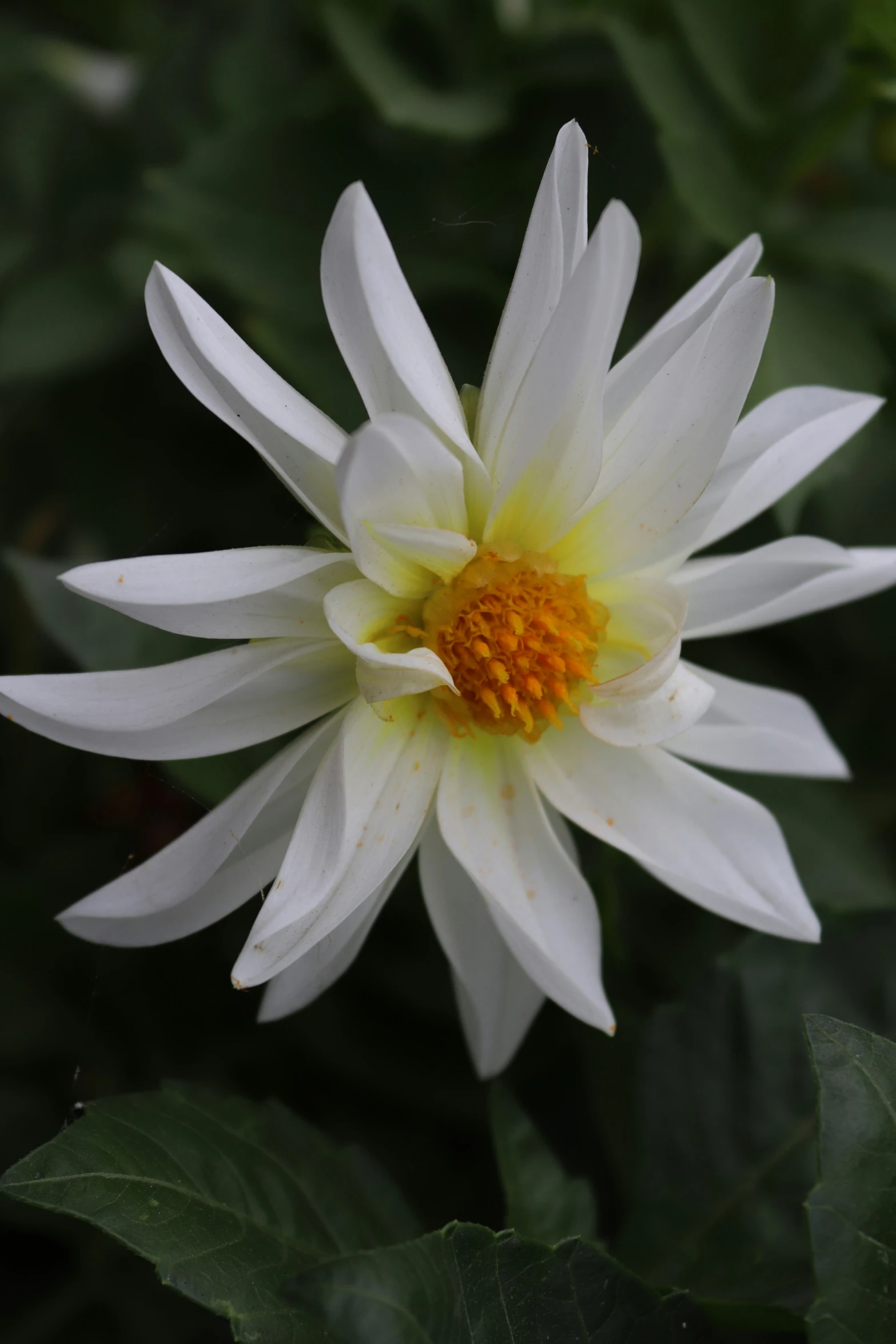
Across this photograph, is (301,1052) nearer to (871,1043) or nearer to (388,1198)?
(388,1198)

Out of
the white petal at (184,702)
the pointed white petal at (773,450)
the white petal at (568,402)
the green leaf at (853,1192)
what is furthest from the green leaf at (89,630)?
the green leaf at (853,1192)

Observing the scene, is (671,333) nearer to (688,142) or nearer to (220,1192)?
(688,142)

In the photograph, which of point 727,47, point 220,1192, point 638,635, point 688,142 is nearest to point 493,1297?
point 220,1192

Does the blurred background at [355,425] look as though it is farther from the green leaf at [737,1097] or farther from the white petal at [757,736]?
the white petal at [757,736]

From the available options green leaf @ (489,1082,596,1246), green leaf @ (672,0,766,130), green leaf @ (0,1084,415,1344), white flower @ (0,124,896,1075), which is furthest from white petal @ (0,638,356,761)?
green leaf @ (672,0,766,130)

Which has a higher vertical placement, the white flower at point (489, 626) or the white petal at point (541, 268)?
the white petal at point (541, 268)

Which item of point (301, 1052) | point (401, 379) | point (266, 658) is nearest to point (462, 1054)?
point (301, 1052)

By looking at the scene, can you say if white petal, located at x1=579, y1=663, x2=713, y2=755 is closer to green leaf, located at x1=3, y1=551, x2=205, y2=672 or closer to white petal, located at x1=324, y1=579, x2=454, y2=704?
white petal, located at x1=324, y1=579, x2=454, y2=704
